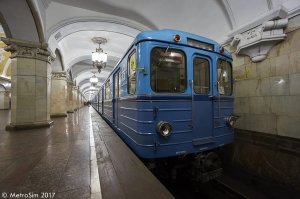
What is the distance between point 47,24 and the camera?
6.50 m

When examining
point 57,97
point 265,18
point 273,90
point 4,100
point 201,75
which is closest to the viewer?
point 201,75

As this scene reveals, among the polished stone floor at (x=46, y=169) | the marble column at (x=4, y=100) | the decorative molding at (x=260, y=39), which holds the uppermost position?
the decorative molding at (x=260, y=39)

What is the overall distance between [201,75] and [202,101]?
24.9 inches

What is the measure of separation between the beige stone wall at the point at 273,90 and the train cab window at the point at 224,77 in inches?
54.1

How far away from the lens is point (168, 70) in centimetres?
295

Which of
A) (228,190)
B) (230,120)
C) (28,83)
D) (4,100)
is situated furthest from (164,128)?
(4,100)

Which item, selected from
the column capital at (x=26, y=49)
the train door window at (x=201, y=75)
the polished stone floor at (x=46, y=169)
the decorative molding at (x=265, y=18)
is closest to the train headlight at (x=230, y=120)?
the train door window at (x=201, y=75)

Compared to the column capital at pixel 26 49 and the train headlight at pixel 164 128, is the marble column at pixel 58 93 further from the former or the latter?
the train headlight at pixel 164 128

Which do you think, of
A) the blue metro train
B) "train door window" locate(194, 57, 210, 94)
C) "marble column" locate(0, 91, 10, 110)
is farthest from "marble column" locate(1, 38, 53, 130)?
"marble column" locate(0, 91, 10, 110)

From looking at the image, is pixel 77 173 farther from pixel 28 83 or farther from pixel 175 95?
pixel 28 83

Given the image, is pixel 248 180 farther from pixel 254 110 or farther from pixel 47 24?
pixel 47 24

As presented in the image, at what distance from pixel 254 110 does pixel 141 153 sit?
4.03 metres

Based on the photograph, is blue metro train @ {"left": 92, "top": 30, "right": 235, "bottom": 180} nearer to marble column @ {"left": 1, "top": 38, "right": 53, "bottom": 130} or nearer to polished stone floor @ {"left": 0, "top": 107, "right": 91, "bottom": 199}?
polished stone floor @ {"left": 0, "top": 107, "right": 91, "bottom": 199}

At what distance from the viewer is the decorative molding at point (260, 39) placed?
393cm
